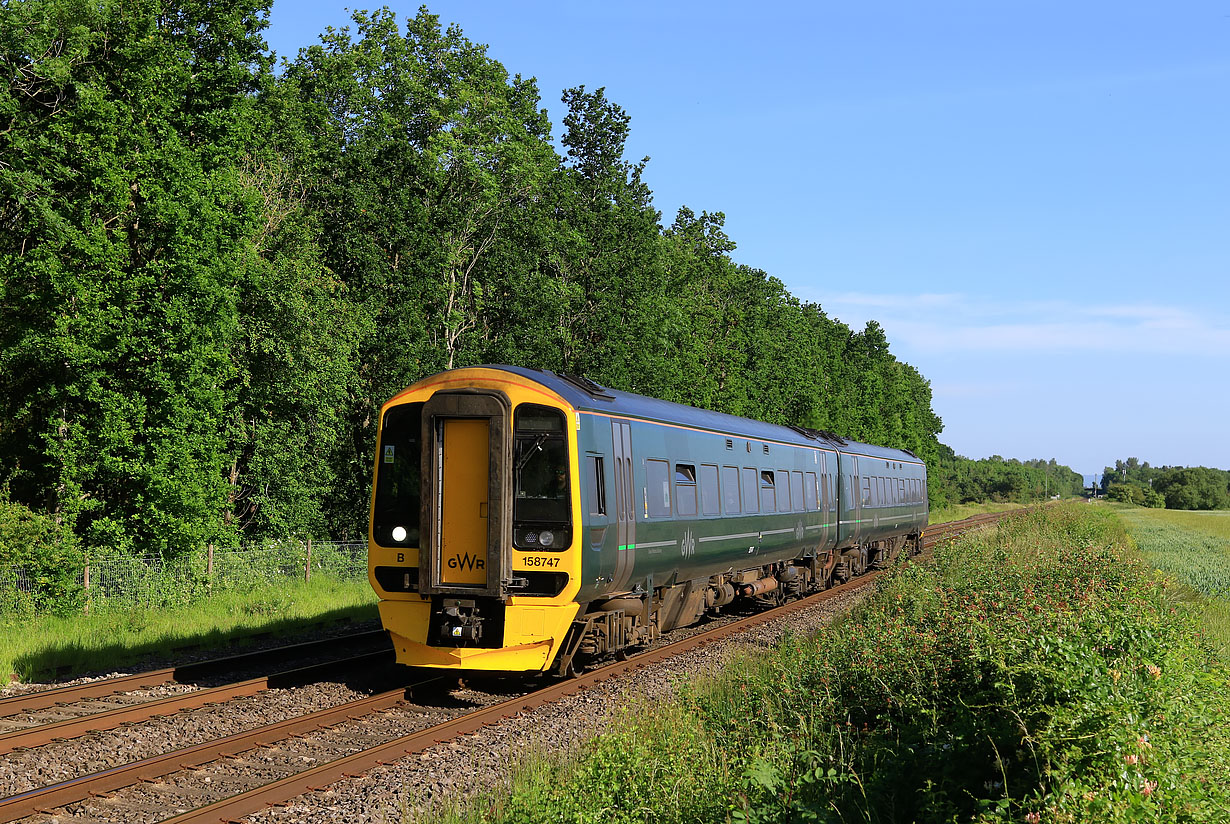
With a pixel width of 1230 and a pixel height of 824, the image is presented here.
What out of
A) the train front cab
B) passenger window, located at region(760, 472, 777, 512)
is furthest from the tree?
passenger window, located at region(760, 472, 777, 512)

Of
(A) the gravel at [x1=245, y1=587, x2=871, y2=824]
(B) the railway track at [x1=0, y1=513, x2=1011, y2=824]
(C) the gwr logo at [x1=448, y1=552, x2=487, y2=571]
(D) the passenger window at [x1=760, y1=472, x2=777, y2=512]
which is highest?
(D) the passenger window at [x1=760, y1=472, x2=777, y2=512]

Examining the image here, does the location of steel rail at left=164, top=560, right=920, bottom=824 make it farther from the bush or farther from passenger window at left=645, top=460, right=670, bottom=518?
the bush

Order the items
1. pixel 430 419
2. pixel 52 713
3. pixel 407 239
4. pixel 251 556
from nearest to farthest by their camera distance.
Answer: pixel 52 713 < pixel 430 419 < pixel 251 556 < pixel 407 239

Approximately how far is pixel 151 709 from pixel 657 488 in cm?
658

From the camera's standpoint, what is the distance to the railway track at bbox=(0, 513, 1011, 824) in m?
7.14

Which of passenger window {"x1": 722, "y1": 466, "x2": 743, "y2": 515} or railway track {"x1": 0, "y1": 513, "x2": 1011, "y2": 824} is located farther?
passenger window {"x1": 722, "y1": 466, "x2": 743, "y2": 515}

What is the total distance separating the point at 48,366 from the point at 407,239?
1343 centimetres

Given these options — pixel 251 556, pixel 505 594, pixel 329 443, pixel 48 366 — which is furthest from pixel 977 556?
pixel 48 366

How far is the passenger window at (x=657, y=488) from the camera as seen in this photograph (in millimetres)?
12961

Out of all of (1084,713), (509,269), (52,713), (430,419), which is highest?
(509,269)

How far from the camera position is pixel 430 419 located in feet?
36.1

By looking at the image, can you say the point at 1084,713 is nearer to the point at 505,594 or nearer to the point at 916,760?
the point at 916,760

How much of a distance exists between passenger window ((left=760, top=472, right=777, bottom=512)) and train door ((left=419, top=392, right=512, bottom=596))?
7.77 meters

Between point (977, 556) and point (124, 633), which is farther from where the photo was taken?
point (977, 556)
